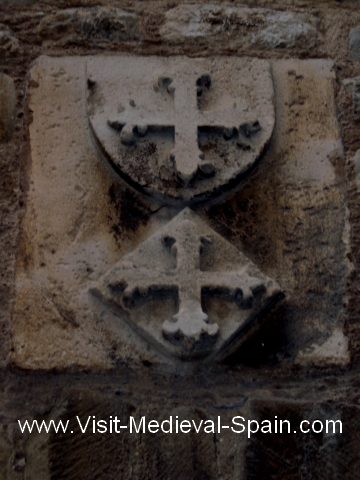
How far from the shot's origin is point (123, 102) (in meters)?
1.66

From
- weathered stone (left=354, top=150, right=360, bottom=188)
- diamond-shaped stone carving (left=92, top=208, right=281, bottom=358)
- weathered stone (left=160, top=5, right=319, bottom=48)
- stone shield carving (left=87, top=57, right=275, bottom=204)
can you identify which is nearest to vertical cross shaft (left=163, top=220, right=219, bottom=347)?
diamond-shaped stone carving (left=92, top=208, right=281, bottom=358)

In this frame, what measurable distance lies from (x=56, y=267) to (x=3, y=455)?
0.46 meters

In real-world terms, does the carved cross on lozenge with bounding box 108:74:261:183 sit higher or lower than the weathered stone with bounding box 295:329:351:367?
higher

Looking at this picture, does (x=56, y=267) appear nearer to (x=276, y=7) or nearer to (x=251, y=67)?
(x=251, y=67)

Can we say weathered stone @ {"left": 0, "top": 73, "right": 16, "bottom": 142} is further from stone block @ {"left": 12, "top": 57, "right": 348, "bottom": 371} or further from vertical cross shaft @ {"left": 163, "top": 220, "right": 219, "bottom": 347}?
vertical cross shaft @ {"left": 163, "top": 220, "right": 219, "bottom": 347}

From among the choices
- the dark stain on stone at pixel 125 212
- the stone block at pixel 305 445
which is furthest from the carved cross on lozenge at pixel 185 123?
the stone block at pixel 305 445

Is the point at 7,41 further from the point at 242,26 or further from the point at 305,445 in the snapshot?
the point at 305,445

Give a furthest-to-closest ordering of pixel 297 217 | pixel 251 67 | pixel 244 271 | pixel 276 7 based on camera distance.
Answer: pixel 276 7, pixel 251 67, pixel 297 217, pixel 244 271

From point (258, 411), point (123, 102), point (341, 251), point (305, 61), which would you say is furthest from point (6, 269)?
point (305, 61)

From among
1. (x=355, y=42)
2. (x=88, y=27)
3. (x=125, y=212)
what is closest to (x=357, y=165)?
(x=355, y=42)

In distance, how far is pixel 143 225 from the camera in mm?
1575

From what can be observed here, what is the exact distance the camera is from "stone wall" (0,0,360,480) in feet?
4.57

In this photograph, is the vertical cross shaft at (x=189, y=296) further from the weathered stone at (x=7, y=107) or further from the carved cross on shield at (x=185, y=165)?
the weathered stone at (x=7, y=107)

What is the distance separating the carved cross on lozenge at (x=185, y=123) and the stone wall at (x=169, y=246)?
0.05 meters
